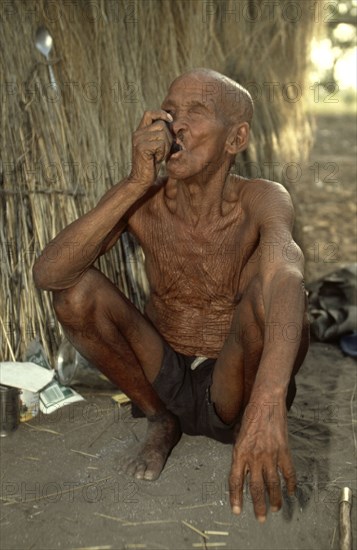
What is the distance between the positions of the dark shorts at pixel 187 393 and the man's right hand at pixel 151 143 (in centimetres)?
68

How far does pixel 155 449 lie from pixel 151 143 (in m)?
1.03

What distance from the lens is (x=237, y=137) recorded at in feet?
7.79

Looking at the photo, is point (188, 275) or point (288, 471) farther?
point (188, 275)

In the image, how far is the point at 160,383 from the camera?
97.6 inches

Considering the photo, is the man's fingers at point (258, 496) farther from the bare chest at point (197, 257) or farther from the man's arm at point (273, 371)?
the bare chest at point (197, 257)

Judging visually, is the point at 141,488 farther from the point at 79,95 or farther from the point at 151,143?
the point at 79,95

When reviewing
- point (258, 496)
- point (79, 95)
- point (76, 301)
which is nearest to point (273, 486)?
point (258, 496)

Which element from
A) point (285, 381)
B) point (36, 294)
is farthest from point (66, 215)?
point (285, 381)

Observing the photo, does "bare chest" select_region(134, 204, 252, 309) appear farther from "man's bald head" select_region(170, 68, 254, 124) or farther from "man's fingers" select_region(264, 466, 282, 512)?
"man's fingers" select_region(264, 466, 282, 512)

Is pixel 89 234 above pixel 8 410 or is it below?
above

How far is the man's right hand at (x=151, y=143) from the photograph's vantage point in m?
2.14

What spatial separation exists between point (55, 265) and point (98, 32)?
1551 mm

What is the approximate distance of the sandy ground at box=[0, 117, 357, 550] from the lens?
1997 millimetres

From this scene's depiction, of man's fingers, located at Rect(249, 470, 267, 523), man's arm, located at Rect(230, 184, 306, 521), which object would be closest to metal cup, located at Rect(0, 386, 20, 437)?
man's arm, located at Rect(230, 184, 306, 521)
